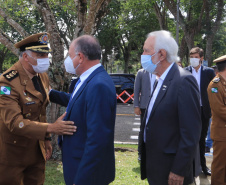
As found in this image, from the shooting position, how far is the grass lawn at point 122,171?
4625 millimetres

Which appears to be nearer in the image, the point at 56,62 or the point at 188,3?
the point at 56,62

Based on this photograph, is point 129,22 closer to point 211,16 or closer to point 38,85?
point 211,16

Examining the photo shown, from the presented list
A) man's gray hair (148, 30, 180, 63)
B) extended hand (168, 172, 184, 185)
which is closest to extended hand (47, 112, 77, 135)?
extended hand (168, 172, 184, 185)

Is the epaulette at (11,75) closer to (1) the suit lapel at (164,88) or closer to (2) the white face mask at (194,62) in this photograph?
(1) the suit lapel at (164,88)

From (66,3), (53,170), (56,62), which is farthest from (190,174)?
(66,3)

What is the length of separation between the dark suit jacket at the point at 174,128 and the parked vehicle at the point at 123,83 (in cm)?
1565

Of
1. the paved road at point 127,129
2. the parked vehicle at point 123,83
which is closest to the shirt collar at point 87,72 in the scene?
the paved road at point 127,129

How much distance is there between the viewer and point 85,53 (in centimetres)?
236

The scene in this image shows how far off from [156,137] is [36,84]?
147cm

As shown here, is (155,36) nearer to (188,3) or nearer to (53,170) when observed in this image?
(53,170)

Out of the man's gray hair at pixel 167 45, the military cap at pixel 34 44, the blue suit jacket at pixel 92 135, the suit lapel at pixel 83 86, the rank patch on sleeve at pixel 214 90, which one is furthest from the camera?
the rank patch on sleeve at pixel 214 90

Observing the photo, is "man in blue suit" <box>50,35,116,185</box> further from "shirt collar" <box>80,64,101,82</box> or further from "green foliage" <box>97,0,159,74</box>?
"green foliage" <box>97,0,159,74</box>

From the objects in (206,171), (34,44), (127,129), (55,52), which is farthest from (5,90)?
(127,129)

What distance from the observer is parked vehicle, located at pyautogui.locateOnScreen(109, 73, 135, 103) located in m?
18.3
